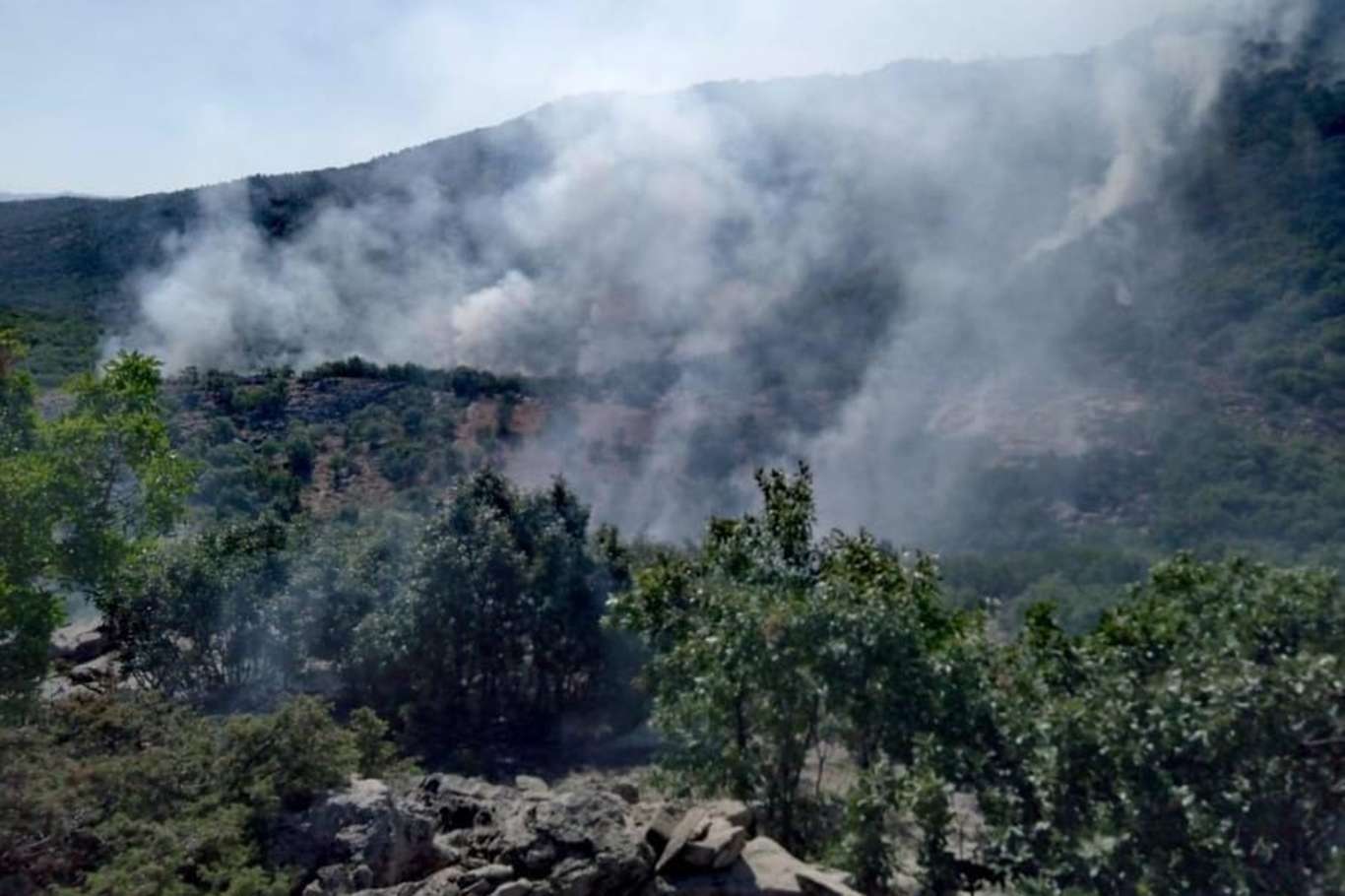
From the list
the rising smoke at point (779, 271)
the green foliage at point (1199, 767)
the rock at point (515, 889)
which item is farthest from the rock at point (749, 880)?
the rising smoke at point (779, 271)

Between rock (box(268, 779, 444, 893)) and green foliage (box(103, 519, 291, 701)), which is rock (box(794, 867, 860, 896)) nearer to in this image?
rock (box(268, 779, 444, 893))

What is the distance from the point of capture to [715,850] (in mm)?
7617

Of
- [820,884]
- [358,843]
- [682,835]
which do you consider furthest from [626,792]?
[820,884]

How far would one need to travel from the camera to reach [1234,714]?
7398mm

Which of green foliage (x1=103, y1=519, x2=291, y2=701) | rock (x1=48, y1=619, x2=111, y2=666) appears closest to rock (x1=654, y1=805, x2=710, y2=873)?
green foliage (x1=103, y1=519, x2=291, y2=701)

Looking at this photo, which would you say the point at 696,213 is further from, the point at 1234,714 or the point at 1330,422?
the point at 1234,714

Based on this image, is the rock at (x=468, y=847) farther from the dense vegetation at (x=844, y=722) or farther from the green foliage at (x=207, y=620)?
the green foliage at (x=207, y=620)

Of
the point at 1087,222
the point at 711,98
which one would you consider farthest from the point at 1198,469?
→ the point at 711,98

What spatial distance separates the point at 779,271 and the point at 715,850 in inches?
1719

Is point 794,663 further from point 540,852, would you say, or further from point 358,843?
point 358,843

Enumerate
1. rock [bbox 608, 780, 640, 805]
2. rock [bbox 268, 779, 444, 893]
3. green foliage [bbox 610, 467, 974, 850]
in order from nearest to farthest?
rock [bbox 268, 779, 444, 893], green foliage [bbox 610, 467, 974, 850], rock [bbox 608, 780, 640, 805]

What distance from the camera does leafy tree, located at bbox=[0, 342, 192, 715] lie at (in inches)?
353

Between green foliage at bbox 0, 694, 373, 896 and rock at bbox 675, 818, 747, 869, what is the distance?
261 centimetres

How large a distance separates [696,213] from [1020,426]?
1967 centimetres
